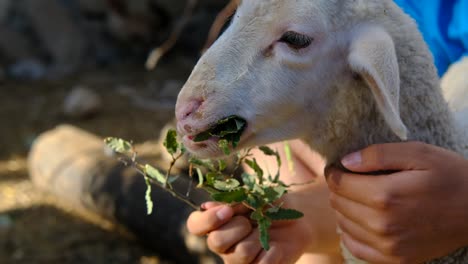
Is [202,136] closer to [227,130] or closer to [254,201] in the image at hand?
[227,130]

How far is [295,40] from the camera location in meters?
1.21

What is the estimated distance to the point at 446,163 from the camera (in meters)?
1.27

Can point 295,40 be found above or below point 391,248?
above

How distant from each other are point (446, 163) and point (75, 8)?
15.6 ft

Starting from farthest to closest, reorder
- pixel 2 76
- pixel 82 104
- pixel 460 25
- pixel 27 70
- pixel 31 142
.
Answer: pixel 27 70 < pixel 2 76 < pixel 82 104 < pixel 31 142 < pixel 460 25

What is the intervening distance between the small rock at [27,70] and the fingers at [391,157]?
4.40m

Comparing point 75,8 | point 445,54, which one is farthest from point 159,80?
point 445,54

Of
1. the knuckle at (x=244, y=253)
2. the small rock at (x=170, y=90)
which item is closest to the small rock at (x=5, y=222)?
the small rock at (x=170, y=90)

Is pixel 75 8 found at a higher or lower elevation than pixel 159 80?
higher

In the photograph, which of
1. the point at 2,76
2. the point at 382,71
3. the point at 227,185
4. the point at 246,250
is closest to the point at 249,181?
the point at 227,185

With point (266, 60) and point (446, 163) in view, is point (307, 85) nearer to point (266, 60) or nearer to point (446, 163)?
point (266, 60)

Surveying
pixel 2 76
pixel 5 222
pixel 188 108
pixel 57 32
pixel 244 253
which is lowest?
pixel 244 253

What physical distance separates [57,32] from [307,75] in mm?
4522

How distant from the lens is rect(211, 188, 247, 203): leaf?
4.45ft
